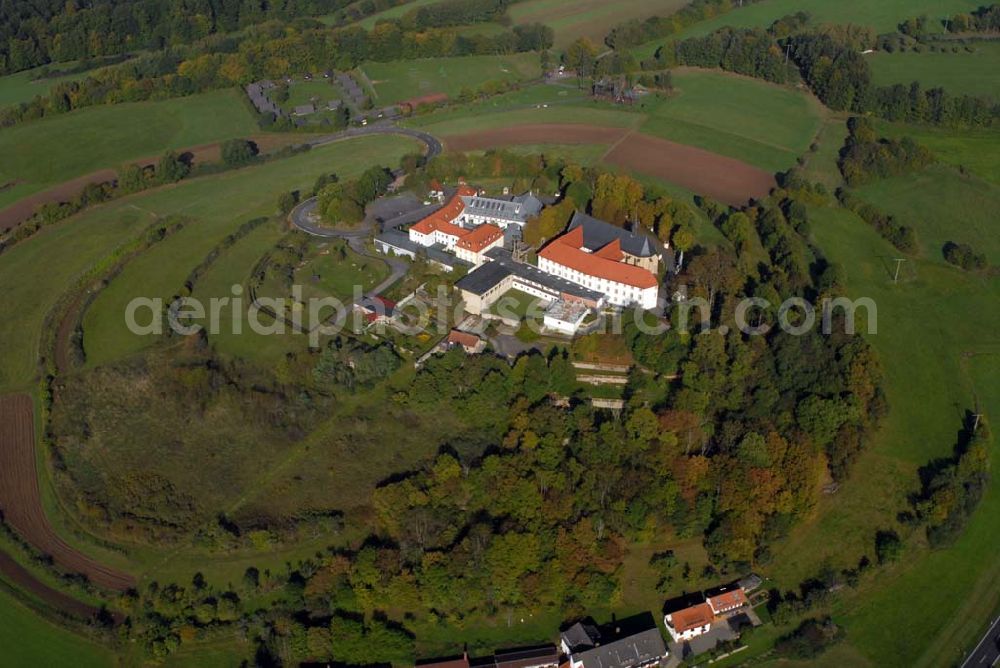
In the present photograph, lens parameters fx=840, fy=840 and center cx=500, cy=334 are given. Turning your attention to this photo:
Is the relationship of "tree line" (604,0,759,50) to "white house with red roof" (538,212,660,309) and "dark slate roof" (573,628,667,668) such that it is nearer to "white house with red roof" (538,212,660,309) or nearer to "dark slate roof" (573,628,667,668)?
"white house with red roof" (538,212,660,309)

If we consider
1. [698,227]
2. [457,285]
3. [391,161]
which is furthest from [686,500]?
[391,161]

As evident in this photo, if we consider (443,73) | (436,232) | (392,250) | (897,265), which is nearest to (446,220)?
(436,232)

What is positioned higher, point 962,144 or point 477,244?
point 962,144

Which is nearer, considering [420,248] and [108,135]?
[420,248]

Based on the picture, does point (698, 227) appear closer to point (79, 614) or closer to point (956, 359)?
point (956, 359)

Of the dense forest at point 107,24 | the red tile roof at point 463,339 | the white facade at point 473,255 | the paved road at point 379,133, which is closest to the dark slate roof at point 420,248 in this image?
the white facade at point 473,255

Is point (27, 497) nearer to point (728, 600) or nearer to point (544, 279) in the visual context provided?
point (544, 279)
